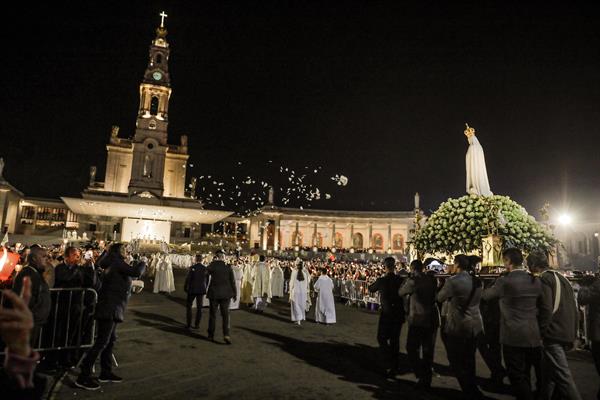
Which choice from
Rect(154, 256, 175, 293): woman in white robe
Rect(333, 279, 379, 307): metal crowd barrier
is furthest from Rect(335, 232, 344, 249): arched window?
Rect(154, 256, 175, 293): woman in white robe

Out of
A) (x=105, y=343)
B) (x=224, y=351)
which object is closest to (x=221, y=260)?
(x=224, y=351)

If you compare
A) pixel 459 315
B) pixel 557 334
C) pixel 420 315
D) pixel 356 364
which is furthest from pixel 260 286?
pixel 557 334

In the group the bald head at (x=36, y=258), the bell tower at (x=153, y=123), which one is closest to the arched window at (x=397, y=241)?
the bell tower at (x=153, y=123)

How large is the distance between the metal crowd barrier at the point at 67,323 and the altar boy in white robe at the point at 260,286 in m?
7.40

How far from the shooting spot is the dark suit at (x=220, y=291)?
29.6 ft

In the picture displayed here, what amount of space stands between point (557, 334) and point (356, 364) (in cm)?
356

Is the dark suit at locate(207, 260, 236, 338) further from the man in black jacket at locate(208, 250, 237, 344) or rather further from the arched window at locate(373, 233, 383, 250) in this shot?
the arched window at locate(373, 233, 383, 250)

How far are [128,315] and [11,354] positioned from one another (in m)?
11.4

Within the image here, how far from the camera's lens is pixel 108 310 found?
6012 mm

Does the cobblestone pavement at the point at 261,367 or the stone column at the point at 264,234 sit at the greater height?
the stone column at the point at 264,234

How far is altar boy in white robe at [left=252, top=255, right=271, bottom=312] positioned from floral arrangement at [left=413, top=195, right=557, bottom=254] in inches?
232

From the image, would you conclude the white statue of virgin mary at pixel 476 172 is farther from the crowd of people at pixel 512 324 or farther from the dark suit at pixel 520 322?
the dark suit at pixel 520 322

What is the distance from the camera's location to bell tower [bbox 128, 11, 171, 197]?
52.9 m

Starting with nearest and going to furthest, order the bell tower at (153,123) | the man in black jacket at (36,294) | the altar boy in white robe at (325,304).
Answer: the man in black jacket at (36,294) < the altar boy in white robe at (325,304) < the bell tower at (153,123)
